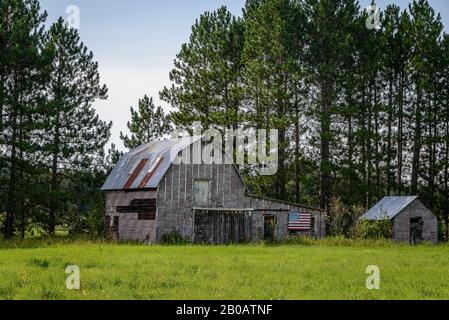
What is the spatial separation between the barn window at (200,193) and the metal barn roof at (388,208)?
10.1 meters

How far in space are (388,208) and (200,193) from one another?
1215 centimetres

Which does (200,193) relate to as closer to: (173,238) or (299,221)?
(173,238)

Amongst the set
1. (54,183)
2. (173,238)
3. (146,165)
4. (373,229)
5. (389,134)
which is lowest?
(173,238)

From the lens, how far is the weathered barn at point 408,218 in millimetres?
41406

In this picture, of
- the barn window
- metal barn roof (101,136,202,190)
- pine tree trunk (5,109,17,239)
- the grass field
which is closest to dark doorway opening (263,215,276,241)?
the barn window

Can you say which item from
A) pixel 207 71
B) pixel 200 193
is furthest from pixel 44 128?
pixel 207 71

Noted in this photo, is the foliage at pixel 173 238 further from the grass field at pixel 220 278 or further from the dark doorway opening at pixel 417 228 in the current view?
the dark doorway opening at pixel 417 228

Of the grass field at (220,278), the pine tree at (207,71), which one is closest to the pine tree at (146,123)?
the pine tree at (207,71)

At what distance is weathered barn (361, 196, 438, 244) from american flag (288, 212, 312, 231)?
3717 millimetres

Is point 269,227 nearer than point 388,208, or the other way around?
point 269,227

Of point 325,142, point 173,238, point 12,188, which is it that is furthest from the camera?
point 325,142

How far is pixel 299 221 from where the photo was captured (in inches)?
1597

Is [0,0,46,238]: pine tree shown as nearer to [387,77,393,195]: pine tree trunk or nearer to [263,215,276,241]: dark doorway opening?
[263,215,276,241]: dark doorway opening

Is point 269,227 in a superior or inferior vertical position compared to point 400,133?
inferior
